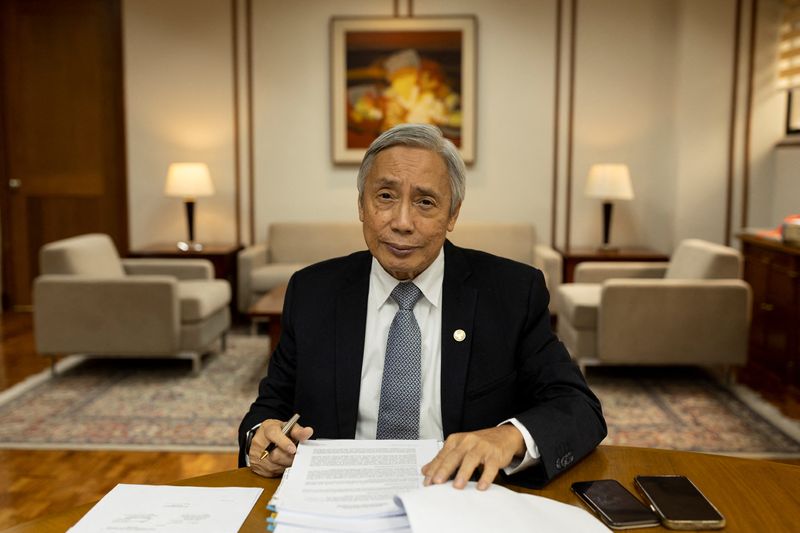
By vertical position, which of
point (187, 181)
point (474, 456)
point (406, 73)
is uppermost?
point (406, 73)

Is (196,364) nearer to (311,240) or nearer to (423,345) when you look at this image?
(311,240)

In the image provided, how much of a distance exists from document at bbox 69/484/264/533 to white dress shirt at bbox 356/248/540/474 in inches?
15.3

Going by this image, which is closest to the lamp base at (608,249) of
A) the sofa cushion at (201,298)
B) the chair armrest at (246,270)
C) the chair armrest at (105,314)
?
the chair armrest at (246,270)

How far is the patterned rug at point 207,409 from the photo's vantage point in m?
3.59

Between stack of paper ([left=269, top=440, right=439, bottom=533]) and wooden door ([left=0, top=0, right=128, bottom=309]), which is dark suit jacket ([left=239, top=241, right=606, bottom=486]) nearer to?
stack of paper ([left=269, top=440, right=439, bottom=533])

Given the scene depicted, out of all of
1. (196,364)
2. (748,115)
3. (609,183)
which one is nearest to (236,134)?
(196,364)

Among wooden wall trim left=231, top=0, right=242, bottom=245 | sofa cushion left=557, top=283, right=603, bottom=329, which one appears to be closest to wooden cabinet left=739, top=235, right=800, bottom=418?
sofa cushion left=557, top=283, right=603, bottom=329

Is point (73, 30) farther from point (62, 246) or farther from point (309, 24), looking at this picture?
point (62, 246)

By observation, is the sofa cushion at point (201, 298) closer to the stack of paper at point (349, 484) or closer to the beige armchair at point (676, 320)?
the beige armchair at point (676, 320)

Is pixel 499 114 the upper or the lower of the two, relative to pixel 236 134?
upper

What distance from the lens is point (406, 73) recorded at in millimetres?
6348

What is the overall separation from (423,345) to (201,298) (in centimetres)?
335

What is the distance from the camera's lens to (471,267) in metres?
1.71

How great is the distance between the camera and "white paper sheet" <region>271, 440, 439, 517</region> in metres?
1.09
